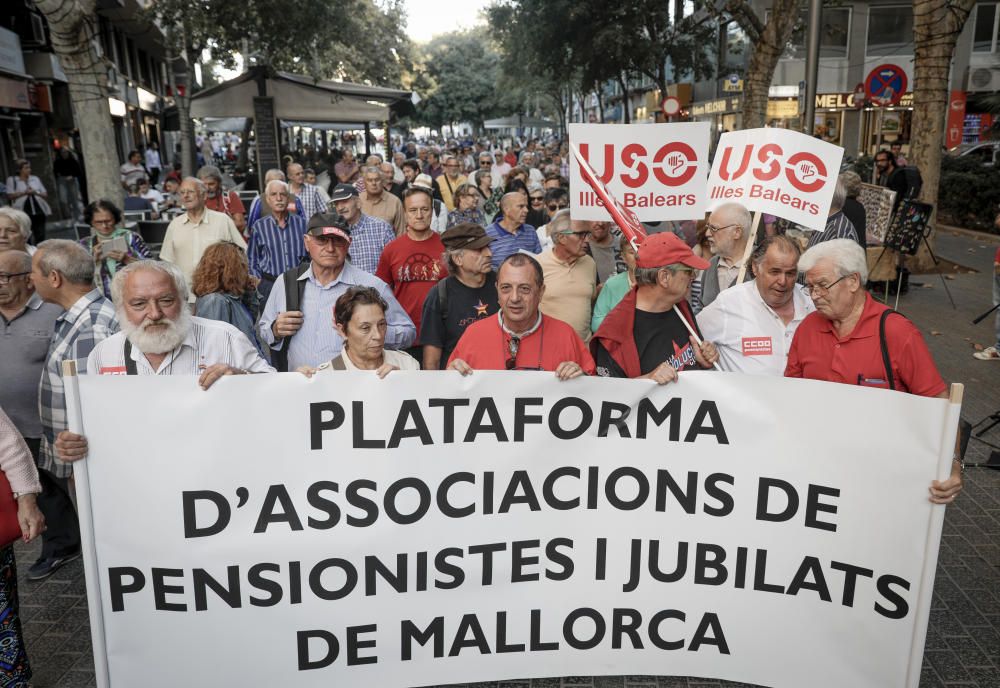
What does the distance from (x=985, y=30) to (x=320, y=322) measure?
41.1 metres

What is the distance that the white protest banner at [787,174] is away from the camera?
5320 millimetres

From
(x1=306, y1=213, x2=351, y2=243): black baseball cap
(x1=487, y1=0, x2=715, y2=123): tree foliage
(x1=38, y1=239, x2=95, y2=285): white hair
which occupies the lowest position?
(x1=38, y1=239, x2=95, y2=285): white hair

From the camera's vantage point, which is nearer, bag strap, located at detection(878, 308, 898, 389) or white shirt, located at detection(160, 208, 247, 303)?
bag strap, located at detection(878, 308, 898, 389)

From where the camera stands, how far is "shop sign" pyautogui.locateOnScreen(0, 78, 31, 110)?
20500 mm

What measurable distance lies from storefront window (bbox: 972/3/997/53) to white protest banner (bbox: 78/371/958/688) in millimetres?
40663

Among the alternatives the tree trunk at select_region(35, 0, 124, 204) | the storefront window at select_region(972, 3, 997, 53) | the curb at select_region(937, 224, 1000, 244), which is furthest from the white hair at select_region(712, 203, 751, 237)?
the storefront window at select_region(972, 3, 997, 53)

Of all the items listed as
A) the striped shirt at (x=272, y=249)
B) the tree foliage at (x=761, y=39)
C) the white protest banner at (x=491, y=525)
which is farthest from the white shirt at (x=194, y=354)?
the tree foliage at (x=761, y=39)

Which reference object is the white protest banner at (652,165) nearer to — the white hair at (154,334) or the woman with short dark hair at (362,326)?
the woman with short dark hair at (362,326)

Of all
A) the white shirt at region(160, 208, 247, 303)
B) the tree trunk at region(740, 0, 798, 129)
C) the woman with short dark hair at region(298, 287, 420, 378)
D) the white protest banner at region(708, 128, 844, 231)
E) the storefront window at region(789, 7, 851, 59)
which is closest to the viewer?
the woman with short dark hair at region(298, 287, 420, 378)

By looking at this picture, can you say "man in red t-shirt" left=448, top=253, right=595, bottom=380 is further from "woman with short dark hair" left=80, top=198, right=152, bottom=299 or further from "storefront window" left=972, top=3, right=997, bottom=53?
"storefront window" left=972, top=3, right=997, bottom=53

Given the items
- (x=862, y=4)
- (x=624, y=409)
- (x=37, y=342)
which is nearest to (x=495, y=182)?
(x=37, y=342)

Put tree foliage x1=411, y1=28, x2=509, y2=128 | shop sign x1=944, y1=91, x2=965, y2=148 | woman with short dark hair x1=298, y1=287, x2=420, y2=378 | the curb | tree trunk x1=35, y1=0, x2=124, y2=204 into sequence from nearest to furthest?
woman with short dark hair x1=298, y1=287, x2=420, y2=378 → tree trunk x1=35, y1=0, x2=124, y2=204 → the curb → shop sign x1=944, y1=91, x2=965, y2=148 → tree foliage x1=411, y1=28, x2=509, y2=128

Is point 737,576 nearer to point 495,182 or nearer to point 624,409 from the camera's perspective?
point 624,409

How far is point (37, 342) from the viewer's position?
14.7 ft
